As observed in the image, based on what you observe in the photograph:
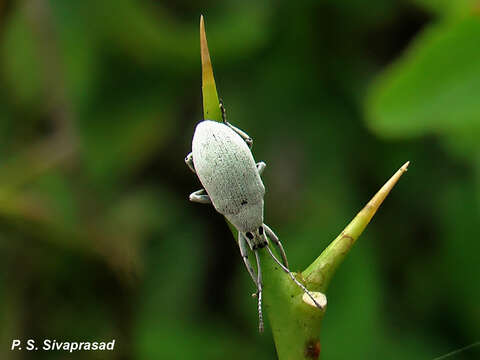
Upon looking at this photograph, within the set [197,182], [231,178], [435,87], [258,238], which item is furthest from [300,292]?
[197,182]

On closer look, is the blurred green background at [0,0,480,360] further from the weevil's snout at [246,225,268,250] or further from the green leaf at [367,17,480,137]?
the weevil's snout at [246,225,268,250]

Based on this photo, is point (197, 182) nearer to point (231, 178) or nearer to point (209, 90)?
point (231, 178)

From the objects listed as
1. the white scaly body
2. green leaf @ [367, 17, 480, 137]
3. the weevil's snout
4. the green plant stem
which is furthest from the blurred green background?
the green plant stem

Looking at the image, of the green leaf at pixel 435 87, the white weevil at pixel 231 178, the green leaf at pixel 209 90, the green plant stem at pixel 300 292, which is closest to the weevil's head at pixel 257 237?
the white weevil at pixel 231 178

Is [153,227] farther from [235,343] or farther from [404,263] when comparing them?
[404,263]

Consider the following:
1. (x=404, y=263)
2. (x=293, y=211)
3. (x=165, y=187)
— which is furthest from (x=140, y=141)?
(x=404, y=263)
